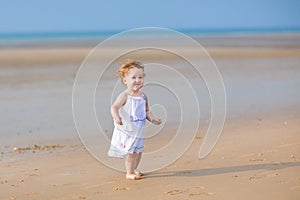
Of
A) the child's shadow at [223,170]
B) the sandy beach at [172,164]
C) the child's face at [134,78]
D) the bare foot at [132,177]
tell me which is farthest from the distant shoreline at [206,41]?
the bare foot at [132,177]

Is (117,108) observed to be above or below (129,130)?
above

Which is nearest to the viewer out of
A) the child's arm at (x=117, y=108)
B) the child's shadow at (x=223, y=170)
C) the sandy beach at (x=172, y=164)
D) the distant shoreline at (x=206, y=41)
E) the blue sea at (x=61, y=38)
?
the sandy beach at (x=172, y=164)

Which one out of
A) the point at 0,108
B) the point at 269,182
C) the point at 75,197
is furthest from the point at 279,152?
the point at 0,108

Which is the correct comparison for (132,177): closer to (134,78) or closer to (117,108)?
(117,108)

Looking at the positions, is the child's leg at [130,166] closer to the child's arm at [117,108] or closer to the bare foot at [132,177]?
the bare foot at [132,177]

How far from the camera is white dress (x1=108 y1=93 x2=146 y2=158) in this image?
5949 mm

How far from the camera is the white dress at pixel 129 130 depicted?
595 centimetres

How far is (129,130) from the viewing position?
596 cm

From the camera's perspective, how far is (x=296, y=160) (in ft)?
21.3

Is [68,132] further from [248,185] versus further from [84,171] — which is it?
[248,185]

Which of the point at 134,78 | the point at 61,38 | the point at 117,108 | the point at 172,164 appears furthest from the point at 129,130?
the point at 61,38

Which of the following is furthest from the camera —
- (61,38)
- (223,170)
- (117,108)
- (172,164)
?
(61,38)

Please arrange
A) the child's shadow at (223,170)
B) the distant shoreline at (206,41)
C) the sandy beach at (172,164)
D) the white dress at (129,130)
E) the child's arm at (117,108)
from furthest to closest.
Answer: the distant shoreline at (206,41)
the child's shadow at (223,170)
the white dress at (129,130)
the child's arm at (117,108)
the sandy beach at (172,164)

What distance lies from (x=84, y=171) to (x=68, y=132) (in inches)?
102
